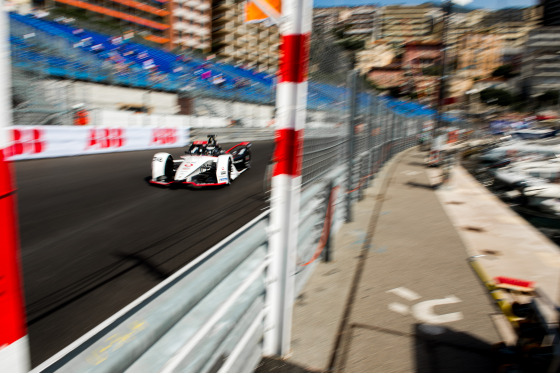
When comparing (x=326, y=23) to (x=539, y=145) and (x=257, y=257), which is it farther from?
(x=539, y=145)

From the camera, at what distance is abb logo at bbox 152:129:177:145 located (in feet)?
49.6

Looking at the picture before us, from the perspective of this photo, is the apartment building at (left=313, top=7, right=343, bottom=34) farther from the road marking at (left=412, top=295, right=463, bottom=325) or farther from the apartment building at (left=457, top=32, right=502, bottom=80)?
the apartment building at (left=457, top=32, right=502, bottom=80)

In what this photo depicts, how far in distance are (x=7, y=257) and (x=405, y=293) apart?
3.00m

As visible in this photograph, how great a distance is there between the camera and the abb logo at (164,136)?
1513cm

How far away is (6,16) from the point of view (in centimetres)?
72

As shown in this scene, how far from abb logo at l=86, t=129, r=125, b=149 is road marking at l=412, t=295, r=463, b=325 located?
11.3 meters

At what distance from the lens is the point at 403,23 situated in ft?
20.1

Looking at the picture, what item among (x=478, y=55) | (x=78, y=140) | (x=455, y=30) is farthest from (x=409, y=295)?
(x=78, y=140)

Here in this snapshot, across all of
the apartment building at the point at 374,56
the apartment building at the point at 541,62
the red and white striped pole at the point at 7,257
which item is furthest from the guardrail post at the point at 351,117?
the red and white striped pole at the point at 7,257

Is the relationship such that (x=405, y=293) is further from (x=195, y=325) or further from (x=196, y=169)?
(x=196, y=169)

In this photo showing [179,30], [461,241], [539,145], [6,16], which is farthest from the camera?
[539,145]

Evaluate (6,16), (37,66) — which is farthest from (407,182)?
(37,66)

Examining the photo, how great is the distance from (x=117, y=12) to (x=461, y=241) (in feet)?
14.2

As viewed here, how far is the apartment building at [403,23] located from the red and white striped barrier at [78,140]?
7745 mm
